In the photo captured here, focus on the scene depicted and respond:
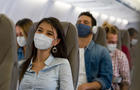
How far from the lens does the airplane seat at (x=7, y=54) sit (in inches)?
60.8

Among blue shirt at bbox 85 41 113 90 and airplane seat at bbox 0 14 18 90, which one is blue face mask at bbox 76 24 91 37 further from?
airplane seat at bbox 0 14 18 90

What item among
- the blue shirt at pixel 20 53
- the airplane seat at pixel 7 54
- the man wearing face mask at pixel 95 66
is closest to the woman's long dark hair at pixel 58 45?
the airplane seat at pixel 7 54

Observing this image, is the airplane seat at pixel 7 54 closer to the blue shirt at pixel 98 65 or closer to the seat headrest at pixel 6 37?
the seat headrest at pixel 6 37

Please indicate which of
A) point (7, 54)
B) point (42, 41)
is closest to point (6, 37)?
point (7, 54)

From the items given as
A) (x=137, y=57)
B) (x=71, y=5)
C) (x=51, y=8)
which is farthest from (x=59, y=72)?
(x=71, y=5)

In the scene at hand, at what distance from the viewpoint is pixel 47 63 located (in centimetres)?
221

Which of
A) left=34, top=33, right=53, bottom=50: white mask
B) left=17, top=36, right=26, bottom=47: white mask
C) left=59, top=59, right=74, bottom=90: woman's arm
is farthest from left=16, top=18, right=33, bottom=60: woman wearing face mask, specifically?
left=59, top=59, right=74, bottom=90: woman's arm

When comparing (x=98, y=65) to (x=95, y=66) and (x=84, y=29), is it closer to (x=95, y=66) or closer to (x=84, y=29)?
(x=95, y=66)

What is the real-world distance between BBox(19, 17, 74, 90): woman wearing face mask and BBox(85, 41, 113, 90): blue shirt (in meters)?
0.87

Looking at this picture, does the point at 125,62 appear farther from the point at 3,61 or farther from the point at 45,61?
the point at 3,61

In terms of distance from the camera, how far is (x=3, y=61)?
5.17 ft

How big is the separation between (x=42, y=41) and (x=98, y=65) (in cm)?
113

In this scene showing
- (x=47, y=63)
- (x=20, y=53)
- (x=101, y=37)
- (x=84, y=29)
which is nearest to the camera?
(x=47, y=63)

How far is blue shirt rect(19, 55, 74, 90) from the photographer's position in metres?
2.11
